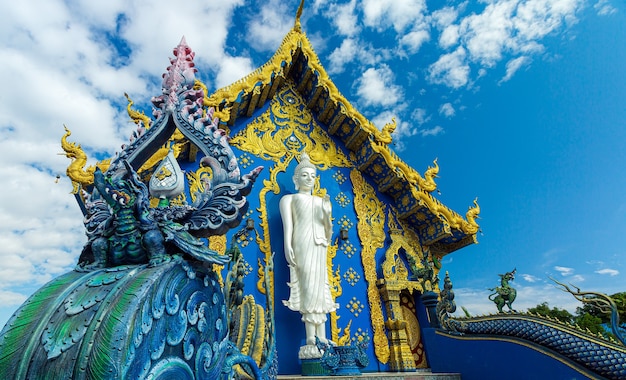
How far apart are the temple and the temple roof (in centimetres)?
3

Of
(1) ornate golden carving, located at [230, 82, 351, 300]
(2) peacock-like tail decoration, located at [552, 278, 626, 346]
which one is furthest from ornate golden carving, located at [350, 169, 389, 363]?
(2) peacock-like tail decoration, located at [552, 278, 626, 346]

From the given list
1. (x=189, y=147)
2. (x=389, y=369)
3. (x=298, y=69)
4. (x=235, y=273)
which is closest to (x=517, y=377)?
(x=389, y=369)

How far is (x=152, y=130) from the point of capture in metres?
2.48

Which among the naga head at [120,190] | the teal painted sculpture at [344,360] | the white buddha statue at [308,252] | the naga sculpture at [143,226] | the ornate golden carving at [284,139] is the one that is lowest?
the teal painted sculpture at [344,360]

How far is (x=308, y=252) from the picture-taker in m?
5.43

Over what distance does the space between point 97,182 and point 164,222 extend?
36 cm

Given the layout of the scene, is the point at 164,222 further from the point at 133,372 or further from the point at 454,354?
the point at 454,354

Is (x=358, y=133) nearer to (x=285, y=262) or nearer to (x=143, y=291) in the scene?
(x=285, y=262)

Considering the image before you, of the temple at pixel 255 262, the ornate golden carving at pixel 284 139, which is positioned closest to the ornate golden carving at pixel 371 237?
the temple at pixel 255 262

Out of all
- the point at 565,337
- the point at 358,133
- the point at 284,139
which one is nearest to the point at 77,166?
the point at 284,139

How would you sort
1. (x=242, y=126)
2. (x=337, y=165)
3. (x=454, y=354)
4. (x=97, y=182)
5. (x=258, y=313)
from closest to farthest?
1. (x=97, y=182)
2. (x=258, y=313)
3. (x=454, y=354)
4. (x=242, y=126)
5. (x=337, y=165)

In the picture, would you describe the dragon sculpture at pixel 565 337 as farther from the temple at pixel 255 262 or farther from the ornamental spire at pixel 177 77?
the ornamental spire at pixel 177 77

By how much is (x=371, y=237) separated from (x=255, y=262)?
206cm

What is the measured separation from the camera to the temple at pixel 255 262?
5.03 feet
